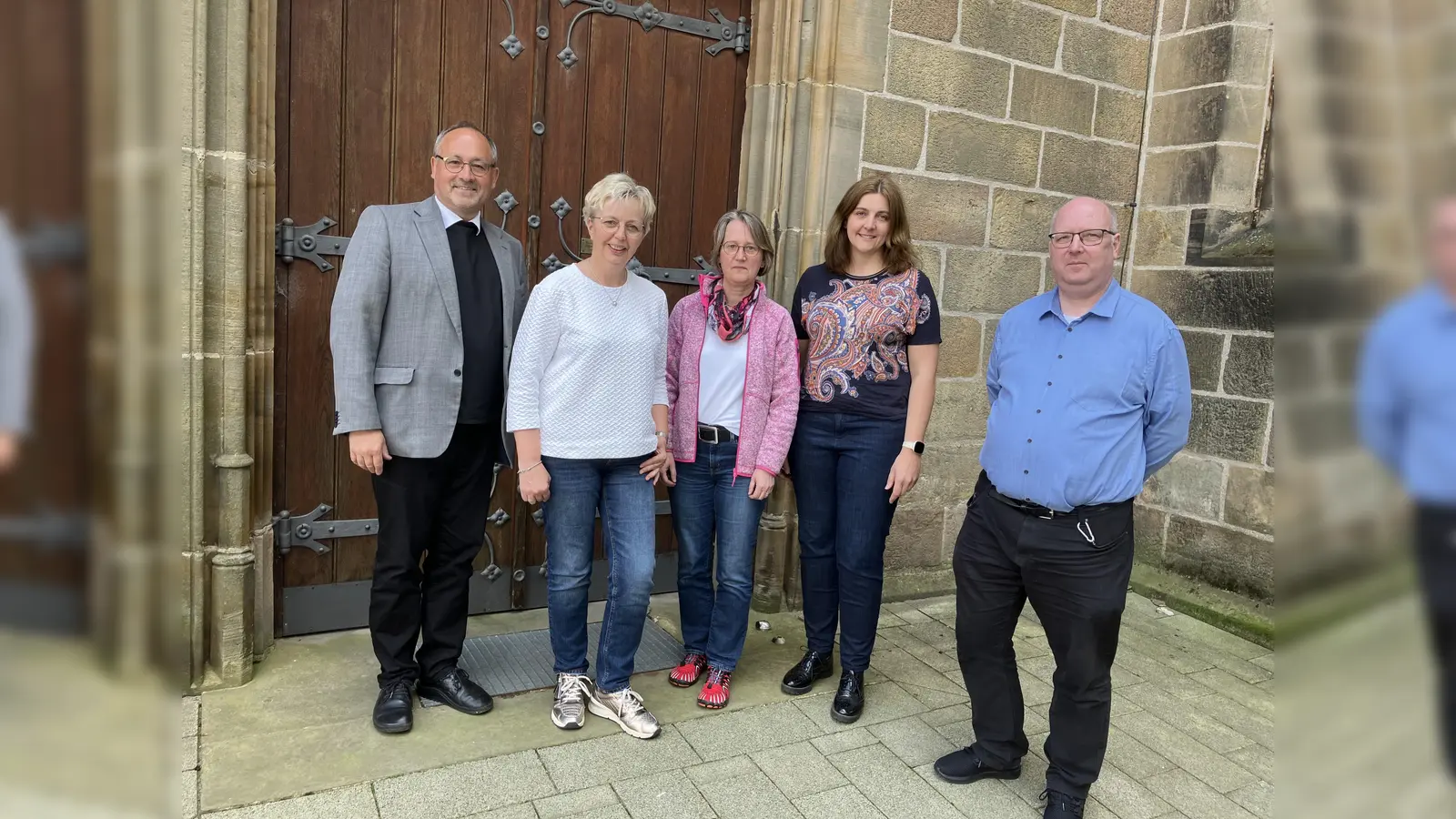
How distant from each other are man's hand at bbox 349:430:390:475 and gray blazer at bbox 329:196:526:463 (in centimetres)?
3

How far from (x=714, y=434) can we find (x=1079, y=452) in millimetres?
1199

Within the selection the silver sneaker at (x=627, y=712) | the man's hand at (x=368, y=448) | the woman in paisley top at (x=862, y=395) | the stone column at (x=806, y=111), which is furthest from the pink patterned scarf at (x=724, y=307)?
the silver sneaker at (x=627, y=712)

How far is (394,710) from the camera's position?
2.89m

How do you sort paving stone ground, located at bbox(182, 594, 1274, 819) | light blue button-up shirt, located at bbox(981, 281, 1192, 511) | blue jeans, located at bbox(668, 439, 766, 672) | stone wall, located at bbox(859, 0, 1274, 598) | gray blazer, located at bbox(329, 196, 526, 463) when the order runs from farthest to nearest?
stone wall, located at bbox(859, 0, 1274, 598)
blue jeans, located at bbox(668, 439, 766, 672)
gray blazer, located at bbox(329, 196, 526, 463)
paving stone ground, located at bbox(182, 594, 1274, 819)
light blue button-up shirt, located at bbox(981, 281, 1192, 511)

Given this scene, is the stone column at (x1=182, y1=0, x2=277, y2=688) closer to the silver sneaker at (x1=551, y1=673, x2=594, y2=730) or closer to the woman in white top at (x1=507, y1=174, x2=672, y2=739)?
the woman in white top at (x1=507, y1=174, x2=672, y2=739)

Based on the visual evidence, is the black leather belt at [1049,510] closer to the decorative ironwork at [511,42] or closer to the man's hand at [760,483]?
the man's hand at [760,483]

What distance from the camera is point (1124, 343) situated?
242 cm

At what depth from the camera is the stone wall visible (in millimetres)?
4188

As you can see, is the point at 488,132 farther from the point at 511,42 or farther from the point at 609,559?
the point at 609,559

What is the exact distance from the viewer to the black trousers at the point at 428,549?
2842mm

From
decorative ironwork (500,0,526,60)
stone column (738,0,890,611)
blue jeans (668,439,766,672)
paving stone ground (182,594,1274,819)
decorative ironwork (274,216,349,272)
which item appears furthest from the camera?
stone column (738,0,890,611)
